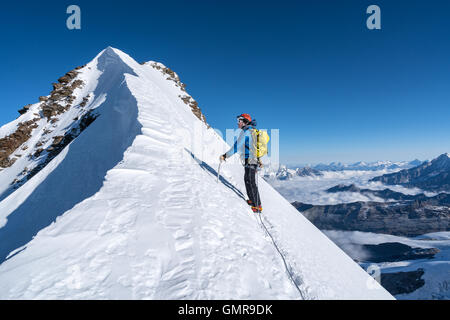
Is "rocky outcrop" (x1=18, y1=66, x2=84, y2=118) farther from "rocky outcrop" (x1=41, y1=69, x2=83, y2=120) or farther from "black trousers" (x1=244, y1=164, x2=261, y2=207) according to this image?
"black trousers" (x1=244, y1=164, x2=261, y2=207)

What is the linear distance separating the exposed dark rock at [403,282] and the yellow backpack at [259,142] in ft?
466

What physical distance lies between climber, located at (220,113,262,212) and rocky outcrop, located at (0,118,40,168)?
30390 millimetres

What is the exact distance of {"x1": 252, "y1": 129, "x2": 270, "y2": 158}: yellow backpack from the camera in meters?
6.48

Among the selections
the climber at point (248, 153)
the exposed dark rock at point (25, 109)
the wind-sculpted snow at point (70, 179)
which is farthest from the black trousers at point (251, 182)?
the exposed dark rock at point (25, 109)

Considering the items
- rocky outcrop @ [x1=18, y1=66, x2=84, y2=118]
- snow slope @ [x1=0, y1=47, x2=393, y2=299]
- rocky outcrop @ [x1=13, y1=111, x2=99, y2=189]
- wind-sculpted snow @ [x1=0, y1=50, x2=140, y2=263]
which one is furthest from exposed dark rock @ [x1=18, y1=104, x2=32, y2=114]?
snow slope @ [x1=0, y1=47, x2=393, y2=299]

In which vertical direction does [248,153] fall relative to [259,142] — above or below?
below

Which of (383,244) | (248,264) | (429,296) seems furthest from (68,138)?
(383,244)

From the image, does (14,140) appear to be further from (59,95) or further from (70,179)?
(70,179)

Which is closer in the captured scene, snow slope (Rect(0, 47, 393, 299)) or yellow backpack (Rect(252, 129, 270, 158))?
snow slope (Rect(0, 47, 393, 299))

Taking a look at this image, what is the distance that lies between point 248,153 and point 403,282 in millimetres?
157607

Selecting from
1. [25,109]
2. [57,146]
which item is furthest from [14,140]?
[57,146]

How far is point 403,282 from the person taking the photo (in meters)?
108

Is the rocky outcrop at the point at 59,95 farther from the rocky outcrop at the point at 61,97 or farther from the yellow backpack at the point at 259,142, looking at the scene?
the yellow backpack at the point at 259,142

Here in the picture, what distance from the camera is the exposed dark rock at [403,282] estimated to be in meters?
103
